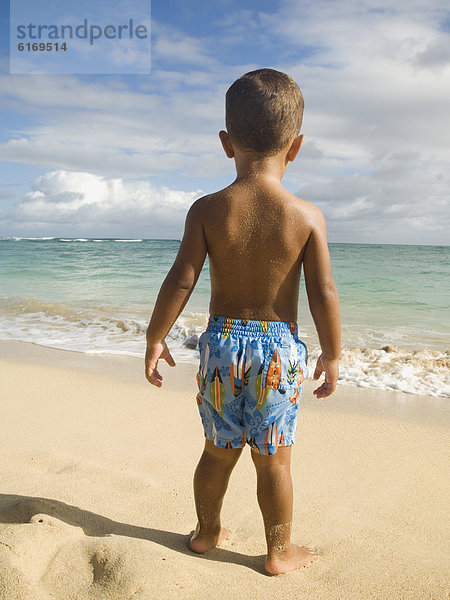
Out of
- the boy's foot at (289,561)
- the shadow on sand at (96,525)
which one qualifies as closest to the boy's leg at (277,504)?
the boy's foot at (289,561)

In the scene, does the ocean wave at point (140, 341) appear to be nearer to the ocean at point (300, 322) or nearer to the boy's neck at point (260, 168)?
the ocean at point (300, 322)

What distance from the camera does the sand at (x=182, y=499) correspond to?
1.73 m

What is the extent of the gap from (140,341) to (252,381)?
16.6 feet

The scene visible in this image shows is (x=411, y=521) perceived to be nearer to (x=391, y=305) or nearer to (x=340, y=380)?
(x=340, y=380)

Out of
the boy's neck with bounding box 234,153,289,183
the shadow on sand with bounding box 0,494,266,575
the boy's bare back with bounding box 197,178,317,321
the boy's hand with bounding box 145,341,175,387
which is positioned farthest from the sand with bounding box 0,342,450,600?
the boy's neck with bounding box 234,153,289,183

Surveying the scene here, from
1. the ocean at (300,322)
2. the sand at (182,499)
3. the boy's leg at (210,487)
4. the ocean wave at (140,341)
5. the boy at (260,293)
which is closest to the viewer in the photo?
the sand at (182,499)

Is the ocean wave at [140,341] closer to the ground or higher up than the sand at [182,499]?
higher up

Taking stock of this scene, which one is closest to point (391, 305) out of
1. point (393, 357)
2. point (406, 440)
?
point (393, 357)

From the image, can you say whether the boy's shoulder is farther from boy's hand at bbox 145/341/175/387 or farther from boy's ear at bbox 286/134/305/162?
boy's hand at bbox 145/341/175/387

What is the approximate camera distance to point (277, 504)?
1.88m

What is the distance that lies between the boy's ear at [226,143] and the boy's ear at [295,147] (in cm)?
22

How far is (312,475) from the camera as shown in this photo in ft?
9.15

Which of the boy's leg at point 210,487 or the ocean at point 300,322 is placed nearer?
the boy's leg at point 210,487

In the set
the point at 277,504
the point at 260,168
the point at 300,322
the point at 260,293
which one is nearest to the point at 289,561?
the point at 277,504
